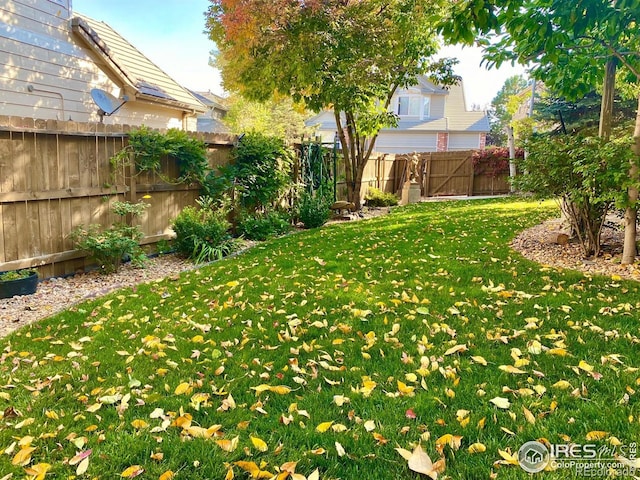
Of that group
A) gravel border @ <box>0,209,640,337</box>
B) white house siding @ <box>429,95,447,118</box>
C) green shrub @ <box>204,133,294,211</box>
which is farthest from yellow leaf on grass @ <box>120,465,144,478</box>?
white house siding @ <box>429,95,447,118</box>

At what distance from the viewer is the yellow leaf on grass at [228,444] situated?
6.62 feet

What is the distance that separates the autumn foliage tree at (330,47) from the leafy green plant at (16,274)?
573 centimetres

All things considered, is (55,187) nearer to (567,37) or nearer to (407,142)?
(567,37)

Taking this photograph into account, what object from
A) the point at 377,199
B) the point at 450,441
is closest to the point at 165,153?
the point at 450,441

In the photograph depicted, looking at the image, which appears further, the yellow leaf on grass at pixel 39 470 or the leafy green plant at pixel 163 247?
the leafy green plant at pixel 163 247

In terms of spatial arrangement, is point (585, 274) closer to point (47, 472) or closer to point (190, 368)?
point (190, 368)

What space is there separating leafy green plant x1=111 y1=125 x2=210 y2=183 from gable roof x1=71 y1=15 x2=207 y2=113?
2.87 meters

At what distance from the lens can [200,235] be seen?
6.49 metres

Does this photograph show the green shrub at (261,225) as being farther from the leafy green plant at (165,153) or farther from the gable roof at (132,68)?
the gable roof at (132,68)

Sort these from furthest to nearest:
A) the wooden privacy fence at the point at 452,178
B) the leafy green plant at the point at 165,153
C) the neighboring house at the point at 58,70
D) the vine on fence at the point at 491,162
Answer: the wooden privacy fence at the point at 452,178 → the vine on fence at the point at 491,162 → the neighboring house at the point at 58,70 → the leafy green plant at the point at 165,153

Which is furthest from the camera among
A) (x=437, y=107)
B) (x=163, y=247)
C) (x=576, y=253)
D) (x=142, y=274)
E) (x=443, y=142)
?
(x=437, y=107)

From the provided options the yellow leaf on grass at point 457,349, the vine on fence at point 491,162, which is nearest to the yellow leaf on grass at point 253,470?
the yellow leaf on grass at point 457,349

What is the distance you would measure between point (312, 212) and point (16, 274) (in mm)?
5485

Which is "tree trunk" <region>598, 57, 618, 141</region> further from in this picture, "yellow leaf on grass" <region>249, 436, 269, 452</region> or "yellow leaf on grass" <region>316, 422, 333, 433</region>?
"yellow leaf on grass" <region>249, 436, 269, 452</region>
